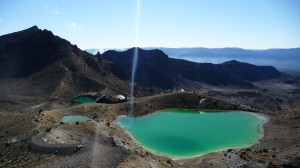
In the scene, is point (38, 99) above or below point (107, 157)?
below

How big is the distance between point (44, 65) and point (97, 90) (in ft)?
134

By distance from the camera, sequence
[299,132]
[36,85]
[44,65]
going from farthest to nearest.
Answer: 1. [44,65]
2. [36,85]
3. [299,132]

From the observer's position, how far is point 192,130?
78.3 metres

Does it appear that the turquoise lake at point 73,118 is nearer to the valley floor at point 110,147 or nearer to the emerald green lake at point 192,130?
the valley floor at point 110,147

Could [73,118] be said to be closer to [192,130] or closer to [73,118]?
[73,118]

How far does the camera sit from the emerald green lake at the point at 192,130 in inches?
2566

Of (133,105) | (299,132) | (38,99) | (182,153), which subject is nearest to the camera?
(182,153)

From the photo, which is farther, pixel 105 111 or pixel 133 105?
pixel 133 105

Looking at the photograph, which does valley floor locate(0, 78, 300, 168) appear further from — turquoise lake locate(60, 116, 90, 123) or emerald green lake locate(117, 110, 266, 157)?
emerald green lake locate(117, 110, 266, 157)

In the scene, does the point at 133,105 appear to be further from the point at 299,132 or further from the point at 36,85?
the point at 36,85

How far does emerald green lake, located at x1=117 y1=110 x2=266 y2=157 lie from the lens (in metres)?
65.2

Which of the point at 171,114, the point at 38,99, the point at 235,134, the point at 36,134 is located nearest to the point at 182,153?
the point at 235,134

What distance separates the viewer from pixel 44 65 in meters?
198

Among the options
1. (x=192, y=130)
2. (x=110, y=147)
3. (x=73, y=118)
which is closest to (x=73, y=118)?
(x=73, y=118)
